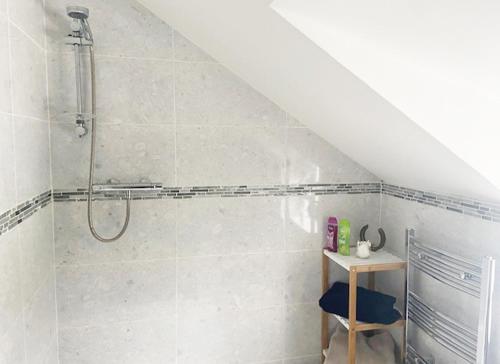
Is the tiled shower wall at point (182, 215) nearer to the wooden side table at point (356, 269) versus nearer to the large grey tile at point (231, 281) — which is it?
the large grey tile at point (231, 281)

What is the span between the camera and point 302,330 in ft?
7.04

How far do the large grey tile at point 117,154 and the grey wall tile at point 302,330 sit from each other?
3.46 ft

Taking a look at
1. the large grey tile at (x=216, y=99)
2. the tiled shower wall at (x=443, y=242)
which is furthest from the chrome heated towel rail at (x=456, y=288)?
the large grey tile at (x=216, y=99)

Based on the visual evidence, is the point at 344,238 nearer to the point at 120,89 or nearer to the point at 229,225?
the point at 229,225

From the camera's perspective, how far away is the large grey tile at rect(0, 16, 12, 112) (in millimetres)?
1157

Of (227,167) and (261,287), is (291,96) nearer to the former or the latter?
(227,167)

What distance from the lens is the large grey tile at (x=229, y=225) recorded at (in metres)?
1.94

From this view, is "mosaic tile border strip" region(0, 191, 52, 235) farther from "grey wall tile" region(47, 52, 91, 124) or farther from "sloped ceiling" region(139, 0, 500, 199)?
"sloped ceiling" region(139, 0, 500, 199)

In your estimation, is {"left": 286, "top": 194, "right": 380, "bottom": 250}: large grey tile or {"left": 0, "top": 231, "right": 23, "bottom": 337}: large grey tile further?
{"left": 286, "top": 194, "right": 380, "bottom": 250}: large grey tile

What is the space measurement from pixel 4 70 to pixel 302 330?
1.93 metres

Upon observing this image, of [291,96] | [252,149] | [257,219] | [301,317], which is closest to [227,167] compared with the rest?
[252,149]

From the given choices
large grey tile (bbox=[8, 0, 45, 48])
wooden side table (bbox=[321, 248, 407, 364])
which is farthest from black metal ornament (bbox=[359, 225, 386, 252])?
large grey tile (bbox=[8, 0, 45, 48])

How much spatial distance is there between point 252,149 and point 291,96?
38 cm

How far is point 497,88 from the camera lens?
1166 mm
